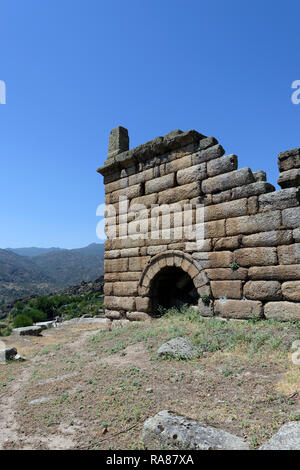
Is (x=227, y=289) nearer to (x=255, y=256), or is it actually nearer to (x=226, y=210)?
(x=255, y=256)

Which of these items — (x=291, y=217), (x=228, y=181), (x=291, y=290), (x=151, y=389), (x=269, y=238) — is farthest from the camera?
(x=228, y=181)

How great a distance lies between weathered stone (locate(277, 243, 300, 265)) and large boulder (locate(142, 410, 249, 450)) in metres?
4.27

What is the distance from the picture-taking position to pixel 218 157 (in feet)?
25.8

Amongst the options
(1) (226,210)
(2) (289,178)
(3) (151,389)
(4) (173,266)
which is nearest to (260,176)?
(2) (289,178)

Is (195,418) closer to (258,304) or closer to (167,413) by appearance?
(167,413)

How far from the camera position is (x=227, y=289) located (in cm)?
745

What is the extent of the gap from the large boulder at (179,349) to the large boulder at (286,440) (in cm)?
277

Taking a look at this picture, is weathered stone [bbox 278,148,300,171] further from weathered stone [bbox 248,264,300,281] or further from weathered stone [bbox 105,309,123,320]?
weathered stone [bbox 105,309,123,320]

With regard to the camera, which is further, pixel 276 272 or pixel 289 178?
pixel 289 178

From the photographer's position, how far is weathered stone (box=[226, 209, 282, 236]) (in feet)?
22.5

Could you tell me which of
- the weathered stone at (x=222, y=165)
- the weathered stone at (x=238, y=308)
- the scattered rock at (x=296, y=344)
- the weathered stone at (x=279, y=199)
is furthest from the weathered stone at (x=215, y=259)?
the scattered rock at (x=296, y=344)

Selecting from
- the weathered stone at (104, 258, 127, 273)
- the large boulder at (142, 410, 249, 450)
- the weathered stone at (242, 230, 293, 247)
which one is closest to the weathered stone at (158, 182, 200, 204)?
the weathered stone at (242, 230, 293, 247)

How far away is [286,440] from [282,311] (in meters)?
4.17

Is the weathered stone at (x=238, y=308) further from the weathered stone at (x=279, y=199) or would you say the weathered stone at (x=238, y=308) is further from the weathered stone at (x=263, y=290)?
the weathered stone at (x=279, y=199)
